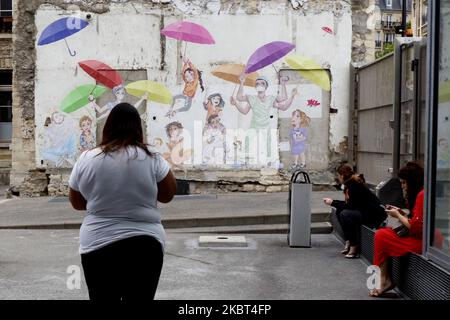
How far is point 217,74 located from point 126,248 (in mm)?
12423

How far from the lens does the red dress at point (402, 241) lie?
609 centimetres

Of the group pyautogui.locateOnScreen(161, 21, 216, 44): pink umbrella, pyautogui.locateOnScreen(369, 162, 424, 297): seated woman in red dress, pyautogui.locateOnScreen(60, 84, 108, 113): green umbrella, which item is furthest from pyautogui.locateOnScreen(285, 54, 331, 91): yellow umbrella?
pyautogui.locateOnScreen(369, 162, 424, 297): seated woman in red dress

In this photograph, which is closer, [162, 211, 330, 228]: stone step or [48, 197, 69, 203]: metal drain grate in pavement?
[162, 211, 330, 228]: stone step

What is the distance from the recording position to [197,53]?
15891 mm

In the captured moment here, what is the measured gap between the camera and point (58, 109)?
1597 centimetres

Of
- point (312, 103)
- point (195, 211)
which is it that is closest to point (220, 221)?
point (195, 211)

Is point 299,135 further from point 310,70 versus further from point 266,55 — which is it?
point 266,55

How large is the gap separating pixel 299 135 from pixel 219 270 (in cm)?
854

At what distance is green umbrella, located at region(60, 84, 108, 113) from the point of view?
15.9 m

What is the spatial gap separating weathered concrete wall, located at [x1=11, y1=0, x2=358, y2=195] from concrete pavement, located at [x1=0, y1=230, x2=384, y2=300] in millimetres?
5716

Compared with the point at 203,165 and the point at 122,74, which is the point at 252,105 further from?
the point at 122,74

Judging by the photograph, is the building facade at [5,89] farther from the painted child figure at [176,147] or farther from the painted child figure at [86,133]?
the painted child figure at [176,147]

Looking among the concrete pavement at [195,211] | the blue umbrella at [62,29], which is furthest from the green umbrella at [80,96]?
the concrete pavement at [195,211]

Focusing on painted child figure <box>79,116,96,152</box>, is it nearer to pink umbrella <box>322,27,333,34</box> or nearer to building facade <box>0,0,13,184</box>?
pink umbrella <box>322,27,333,34</box>
